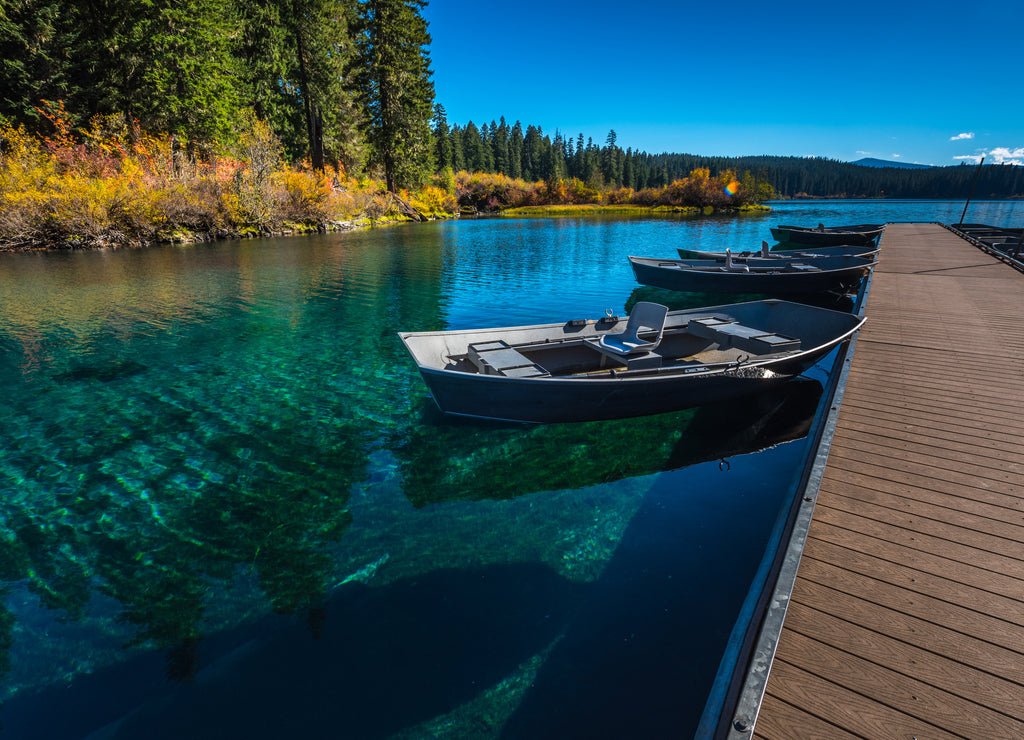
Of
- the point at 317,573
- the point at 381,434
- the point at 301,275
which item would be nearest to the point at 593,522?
the point at 317,573

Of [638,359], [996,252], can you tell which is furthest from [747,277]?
[996,252]

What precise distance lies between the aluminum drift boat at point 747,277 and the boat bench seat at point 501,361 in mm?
10038

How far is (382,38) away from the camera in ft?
157

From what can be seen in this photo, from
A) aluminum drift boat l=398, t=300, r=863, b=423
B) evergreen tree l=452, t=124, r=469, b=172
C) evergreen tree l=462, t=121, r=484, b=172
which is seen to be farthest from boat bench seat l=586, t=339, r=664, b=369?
evergreen tree l=462, t=121, r=484, b=172

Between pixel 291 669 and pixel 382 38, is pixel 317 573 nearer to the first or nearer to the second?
pixel 291 669

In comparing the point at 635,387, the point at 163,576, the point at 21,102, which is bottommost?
the point at 163,576

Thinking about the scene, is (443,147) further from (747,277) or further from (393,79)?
(747,277)

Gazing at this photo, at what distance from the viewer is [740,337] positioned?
943 cm

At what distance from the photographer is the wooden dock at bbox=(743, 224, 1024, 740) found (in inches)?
103

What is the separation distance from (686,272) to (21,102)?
151ft

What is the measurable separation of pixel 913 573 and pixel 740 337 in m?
6.51

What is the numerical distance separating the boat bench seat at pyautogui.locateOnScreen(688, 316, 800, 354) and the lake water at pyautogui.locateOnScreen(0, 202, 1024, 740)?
3.98ft

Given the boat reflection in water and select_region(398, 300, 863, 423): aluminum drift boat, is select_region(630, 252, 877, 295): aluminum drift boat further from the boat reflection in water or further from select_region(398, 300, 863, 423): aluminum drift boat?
the boat reflection in water

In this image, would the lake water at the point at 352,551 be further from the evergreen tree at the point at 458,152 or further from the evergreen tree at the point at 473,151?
the evergreen tree at the point at 473,151
